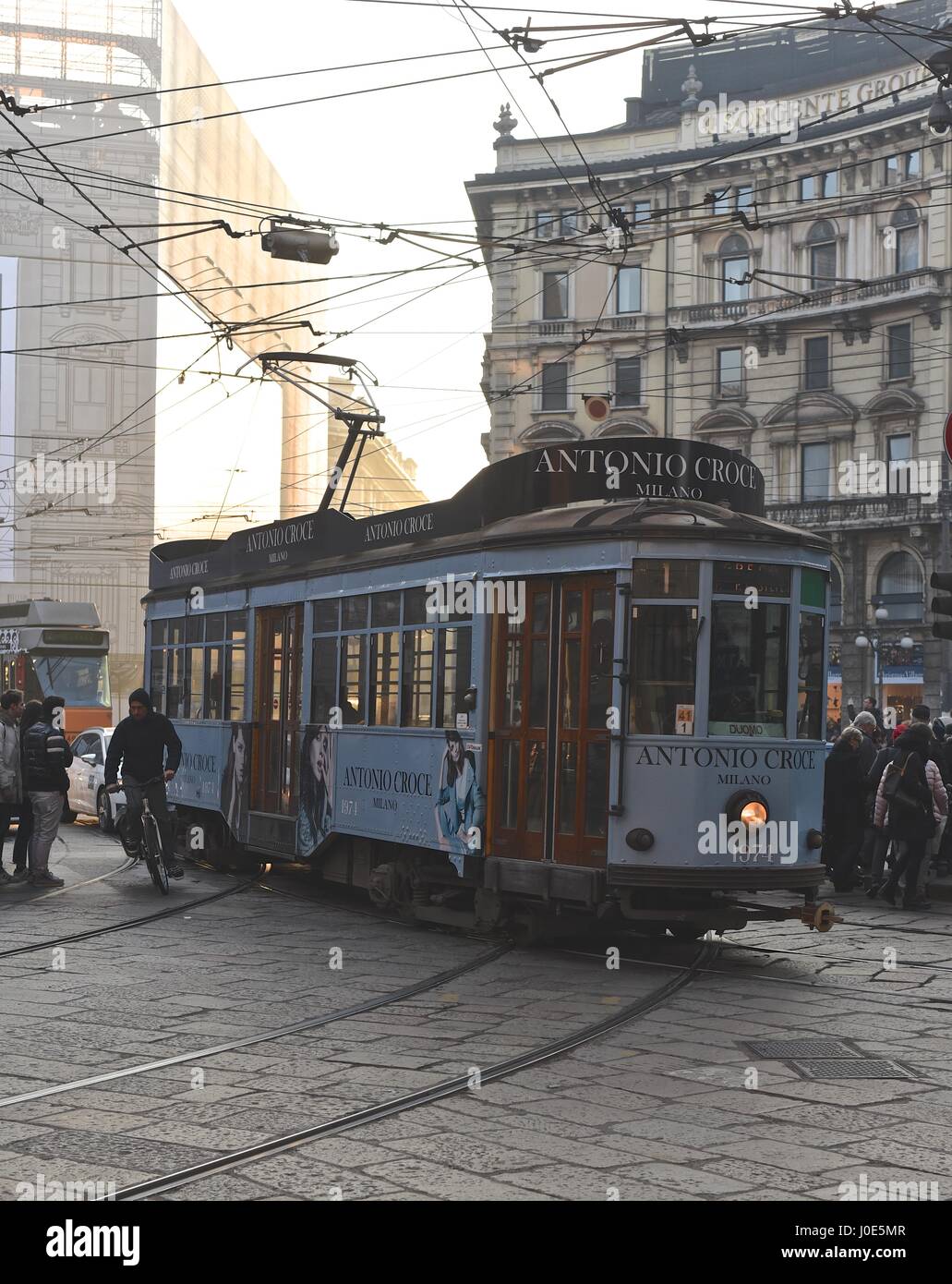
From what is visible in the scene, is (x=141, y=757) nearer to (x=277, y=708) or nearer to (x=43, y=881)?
(x=277, y=708)

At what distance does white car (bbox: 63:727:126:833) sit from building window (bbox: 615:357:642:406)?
87.5 feet

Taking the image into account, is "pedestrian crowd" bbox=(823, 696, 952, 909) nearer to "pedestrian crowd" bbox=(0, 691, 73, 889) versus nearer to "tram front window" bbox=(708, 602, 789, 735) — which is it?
"tram front window" bbox=(708, 602, 789, 735)

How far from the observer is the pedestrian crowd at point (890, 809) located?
12273mm

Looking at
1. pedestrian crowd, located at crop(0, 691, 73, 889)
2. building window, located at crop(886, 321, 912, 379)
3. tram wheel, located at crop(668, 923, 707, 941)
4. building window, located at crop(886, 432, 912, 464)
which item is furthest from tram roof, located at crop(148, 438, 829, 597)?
building window, located at crop(886, 321, 912, 379)

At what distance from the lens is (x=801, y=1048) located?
6.94 metres

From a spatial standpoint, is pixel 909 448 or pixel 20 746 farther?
pixel 909 448

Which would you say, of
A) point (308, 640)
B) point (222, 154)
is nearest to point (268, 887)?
point (308, 640)

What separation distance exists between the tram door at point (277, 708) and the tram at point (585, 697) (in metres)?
0.85

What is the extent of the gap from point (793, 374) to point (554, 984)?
121 feet

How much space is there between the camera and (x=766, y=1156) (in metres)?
5.10

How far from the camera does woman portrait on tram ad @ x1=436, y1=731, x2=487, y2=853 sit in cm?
976

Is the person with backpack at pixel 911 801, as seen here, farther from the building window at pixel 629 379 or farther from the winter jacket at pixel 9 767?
the building window at pixel 629 379

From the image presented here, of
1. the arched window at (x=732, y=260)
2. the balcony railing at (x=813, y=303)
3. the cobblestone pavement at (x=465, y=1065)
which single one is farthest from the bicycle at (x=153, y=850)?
the arched window at (x=732, y=260)
